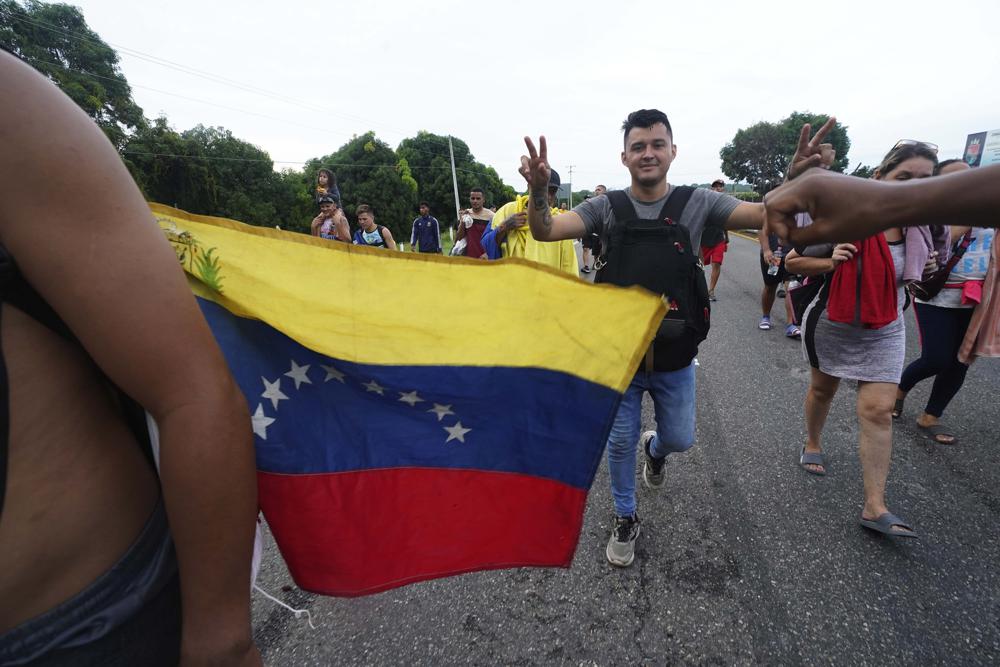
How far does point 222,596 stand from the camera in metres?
0.72

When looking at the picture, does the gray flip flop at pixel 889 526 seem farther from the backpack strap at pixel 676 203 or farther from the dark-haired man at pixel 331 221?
the dark-haired man at pixel 331 221

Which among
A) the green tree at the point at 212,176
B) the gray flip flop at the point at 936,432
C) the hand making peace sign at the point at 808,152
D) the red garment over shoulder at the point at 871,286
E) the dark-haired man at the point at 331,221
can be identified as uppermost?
the green tree at the point at 212,176

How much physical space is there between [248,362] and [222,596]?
56 centimetres

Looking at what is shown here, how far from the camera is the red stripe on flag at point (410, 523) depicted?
1.16m

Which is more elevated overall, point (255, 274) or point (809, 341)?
point (255, 274)

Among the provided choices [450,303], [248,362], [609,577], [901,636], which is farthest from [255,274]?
[901,636]

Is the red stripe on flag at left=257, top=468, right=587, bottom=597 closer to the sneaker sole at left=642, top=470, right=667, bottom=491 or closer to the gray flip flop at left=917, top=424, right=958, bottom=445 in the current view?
the sneaker sole at left=642, top=470, right=667, bottom=491

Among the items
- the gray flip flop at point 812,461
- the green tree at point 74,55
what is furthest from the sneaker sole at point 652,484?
the green tree at point 74,55

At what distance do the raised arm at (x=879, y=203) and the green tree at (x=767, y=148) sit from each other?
5800 cm

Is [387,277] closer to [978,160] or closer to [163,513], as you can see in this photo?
[163,513]

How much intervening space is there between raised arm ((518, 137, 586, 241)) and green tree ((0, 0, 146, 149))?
98.0 ft

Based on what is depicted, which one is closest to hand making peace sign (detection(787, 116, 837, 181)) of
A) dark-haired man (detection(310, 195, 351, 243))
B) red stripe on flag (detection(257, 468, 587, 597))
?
red stripe on flag (detection(257, 468, 587, 597))

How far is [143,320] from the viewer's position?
2.01 ft

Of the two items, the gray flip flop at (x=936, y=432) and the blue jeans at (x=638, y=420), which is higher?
the blue jeans at (x=638, y=420)
